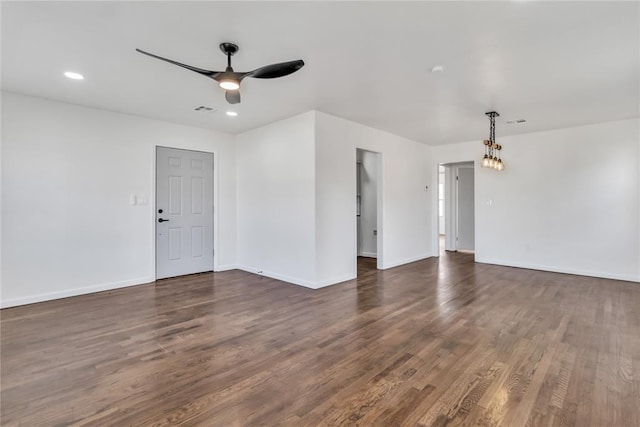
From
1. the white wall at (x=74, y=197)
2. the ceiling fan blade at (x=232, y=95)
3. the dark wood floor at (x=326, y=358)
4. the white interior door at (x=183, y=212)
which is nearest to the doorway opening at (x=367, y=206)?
the dark wood floor at (x=326, y=358)

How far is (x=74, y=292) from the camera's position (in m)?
4.23

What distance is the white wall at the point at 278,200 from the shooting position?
457 cm

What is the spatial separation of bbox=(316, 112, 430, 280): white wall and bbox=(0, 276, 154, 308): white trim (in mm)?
2847

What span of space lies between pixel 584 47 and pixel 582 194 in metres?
3.62

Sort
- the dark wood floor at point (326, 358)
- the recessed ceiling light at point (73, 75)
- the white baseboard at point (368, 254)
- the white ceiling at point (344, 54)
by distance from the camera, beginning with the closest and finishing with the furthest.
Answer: the dark wood floor at point (326, 358), the white ceiling at point (344, 54), the recessed ceiling light at point (73, 75), the white baseboard at point (368, 254)

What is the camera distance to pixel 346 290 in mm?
4457

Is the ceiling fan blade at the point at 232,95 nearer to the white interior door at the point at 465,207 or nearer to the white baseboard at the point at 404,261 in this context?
the white baseboard at the point at 404,261

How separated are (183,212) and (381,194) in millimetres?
3554

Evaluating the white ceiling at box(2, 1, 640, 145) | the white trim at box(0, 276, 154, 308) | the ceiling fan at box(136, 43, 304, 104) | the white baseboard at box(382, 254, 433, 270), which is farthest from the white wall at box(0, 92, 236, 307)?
the white baseboard at box(382, 254, 433, 270)

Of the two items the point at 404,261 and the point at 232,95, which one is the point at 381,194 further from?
the point at 232,95

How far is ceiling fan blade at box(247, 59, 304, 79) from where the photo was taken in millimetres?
2365

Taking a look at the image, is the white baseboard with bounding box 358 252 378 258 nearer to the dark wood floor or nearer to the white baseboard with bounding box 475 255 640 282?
the white baseboard with bounding box 475 255 640 282

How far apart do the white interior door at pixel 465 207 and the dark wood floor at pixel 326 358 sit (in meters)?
3.84

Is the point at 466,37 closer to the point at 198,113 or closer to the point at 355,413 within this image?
the point at 355,413
